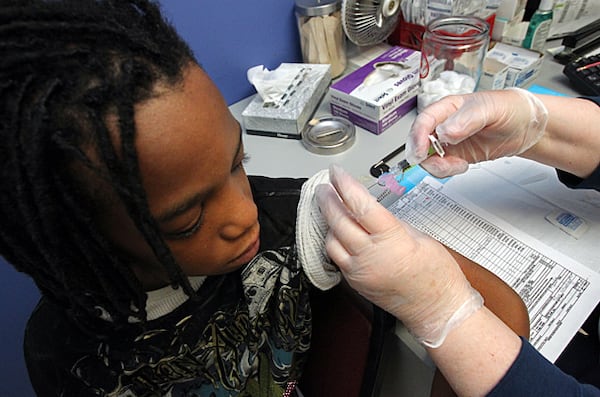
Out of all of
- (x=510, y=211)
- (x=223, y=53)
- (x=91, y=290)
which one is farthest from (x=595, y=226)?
(x=223, y=53)

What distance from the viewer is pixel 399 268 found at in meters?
0.54

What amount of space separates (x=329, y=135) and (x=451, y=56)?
1.19 feet

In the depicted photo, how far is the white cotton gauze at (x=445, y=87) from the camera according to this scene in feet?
3.25

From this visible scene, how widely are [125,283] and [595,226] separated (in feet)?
2.51

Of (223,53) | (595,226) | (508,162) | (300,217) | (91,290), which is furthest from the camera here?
(223,53)

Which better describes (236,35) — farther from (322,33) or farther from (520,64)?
(520,64)

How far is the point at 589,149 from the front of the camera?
0.73 metres

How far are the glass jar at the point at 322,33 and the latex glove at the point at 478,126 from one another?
0.46 meters

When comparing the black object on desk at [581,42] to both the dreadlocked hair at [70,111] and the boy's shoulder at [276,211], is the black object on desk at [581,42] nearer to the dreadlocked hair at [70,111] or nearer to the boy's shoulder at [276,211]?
the boy's shoulder at [276,211]

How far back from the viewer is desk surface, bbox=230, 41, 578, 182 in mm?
925

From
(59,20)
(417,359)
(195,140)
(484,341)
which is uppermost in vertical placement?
(59,20)

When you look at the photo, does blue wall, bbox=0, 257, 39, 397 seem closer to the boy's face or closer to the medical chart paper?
the boy's face

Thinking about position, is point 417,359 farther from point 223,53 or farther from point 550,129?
point 223,53

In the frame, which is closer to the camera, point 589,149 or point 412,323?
point 412,323
